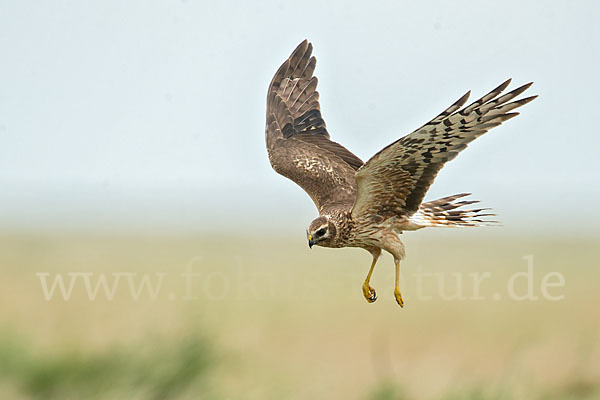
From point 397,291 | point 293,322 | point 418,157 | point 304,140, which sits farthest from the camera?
point 293,322

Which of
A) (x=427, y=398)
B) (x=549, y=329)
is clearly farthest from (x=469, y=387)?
(x=549, y=329)

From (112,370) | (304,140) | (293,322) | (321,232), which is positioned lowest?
(293,322)

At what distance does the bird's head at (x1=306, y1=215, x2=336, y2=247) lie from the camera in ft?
23.0

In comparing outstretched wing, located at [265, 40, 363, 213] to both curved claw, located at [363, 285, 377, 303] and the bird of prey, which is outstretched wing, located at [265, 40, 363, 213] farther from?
curved claw, located at [363, 285, 377, 303]

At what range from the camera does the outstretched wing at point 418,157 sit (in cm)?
700

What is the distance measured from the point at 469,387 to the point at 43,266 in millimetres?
53429

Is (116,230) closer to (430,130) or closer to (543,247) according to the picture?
(543,247)

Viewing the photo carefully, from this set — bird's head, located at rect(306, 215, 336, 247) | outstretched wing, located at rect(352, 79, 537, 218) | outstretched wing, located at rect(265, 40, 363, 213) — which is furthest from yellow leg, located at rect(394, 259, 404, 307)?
outstretched wing, located at rect(265, 40, 363, 213)

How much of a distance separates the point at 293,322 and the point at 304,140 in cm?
3446

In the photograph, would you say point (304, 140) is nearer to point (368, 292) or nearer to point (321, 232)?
point (321, 232)

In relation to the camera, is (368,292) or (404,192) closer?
(368,292)

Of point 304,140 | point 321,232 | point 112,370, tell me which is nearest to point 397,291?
point 321,232

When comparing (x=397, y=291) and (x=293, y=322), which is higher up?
(x=397, y=291)

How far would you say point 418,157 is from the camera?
7.30m
